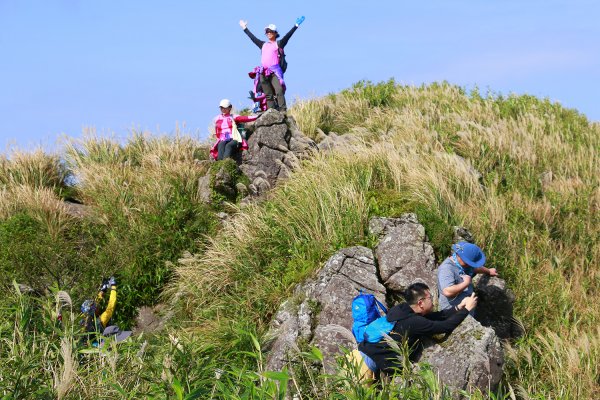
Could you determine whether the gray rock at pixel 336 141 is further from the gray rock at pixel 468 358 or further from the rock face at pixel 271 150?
the gray rock at pixel 468 358

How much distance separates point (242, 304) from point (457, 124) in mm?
7867

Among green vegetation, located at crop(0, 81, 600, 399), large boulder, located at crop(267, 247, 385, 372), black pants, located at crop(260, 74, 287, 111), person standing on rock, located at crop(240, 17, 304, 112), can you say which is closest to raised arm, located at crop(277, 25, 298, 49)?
person standing on rock, located at crop(240, 17, 304, 112)

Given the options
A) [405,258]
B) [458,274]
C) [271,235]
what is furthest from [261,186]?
[458,274]

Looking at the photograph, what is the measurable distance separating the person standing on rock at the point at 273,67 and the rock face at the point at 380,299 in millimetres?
7899


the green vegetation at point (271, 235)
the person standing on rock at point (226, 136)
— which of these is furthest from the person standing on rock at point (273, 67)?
the person standing on rock at point (226, 136)

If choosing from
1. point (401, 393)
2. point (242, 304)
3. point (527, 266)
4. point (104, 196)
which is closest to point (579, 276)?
point (527, 266)

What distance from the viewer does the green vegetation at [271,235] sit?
328 inches

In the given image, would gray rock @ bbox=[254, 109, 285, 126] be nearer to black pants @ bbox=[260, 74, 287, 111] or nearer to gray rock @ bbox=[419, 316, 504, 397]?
black pants @ bbox=[260, 74, 287, 111]

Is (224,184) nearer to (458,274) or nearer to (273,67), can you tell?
(273,67)

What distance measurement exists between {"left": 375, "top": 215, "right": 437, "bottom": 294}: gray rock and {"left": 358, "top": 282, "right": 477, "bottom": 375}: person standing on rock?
5.87ft

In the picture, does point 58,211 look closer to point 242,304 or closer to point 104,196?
point 104,196

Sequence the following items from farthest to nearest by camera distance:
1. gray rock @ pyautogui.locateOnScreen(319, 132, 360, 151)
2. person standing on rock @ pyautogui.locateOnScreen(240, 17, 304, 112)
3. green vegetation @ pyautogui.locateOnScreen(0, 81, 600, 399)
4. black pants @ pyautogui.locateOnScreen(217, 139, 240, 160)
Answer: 1. person standing on rock @ pyautogui.locateOnScreen(240, 17, 304, 112)
2. gray rock @ pyautogui.locateOnScreen(319, 132, 360, 151)
3. black pants @ pyautogui.locateOnScreen(217, 139, 240, 160)
4. green vegetation @ pyautogui.locateOnScreen(0, 81, 600, 399)

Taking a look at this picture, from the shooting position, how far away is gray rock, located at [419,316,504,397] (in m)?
7.86

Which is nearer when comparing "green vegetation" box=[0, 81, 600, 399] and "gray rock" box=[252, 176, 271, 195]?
"green vegetation" box=[0, 81, 600, 399]
